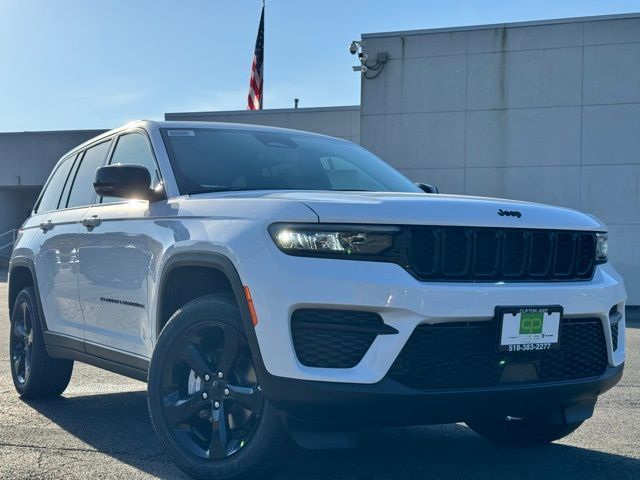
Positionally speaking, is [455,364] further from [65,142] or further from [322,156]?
[65,142]

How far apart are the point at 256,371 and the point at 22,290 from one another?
141 inches

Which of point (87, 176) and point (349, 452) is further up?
point (87, 176)

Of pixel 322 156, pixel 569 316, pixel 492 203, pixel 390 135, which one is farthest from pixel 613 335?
pixel 390 135

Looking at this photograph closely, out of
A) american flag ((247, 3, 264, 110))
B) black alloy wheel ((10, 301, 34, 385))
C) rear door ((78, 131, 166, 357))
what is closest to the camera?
rear door ((78, 131, 166, 357))

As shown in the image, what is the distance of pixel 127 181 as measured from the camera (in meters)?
4.62

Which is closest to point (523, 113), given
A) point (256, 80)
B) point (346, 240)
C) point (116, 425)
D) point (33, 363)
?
point (256, 80)

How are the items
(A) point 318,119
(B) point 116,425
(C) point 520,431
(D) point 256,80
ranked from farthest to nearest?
1. (A) point 318,119
2. (D) point 256,80
3. (B) point 116,425
4. (C) point 520,431

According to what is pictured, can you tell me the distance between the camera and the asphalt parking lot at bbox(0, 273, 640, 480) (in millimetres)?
4309

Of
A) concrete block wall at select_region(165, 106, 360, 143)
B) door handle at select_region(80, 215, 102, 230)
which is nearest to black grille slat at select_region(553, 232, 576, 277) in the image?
door handle at select_region(80, 215, 102, 230)

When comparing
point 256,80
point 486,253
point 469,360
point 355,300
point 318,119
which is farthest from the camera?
point 318,119

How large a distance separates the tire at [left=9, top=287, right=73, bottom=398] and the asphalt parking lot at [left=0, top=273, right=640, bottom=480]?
0.43 ft

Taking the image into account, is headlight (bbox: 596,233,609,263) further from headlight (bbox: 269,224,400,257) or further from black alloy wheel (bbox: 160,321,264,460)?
black alloy wheel (bbox: 160,321,264,460)

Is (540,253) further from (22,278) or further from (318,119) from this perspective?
(318,119)

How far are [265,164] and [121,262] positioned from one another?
0.97 metres
